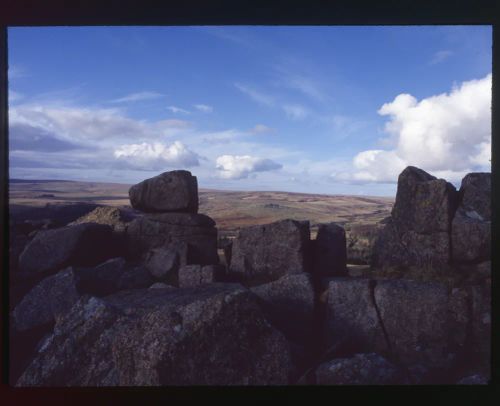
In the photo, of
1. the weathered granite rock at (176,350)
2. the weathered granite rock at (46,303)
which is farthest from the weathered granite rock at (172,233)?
the weathered granite rock at (176,350)

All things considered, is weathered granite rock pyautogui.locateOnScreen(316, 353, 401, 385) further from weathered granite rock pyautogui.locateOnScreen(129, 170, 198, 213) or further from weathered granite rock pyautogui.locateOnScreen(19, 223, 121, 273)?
weathered granite rock pyautogui.locateOnScreen(129, 170, 198, 213)

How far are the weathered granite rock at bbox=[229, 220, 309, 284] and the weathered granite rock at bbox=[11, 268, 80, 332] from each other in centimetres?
406

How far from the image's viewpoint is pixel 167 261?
40.7 ft

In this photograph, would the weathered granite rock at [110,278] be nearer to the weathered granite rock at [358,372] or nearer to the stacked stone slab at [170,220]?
the stacked stone slab at [170,220]

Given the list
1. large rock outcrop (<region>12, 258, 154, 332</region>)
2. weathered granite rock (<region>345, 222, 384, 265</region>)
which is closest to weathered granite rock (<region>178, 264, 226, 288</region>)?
large rock outcrop (<region>12, 258, 154, 332</region>)

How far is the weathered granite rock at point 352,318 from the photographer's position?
771 cm

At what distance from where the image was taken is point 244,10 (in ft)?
15.8

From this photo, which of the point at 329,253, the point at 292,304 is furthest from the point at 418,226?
the point at 292,304

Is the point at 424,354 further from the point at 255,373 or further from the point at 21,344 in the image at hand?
the point at 21,344

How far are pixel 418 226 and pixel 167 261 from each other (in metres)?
7.05

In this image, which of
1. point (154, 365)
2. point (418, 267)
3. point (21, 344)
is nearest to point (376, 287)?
point (418, 267)

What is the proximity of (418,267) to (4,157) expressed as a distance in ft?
31.9

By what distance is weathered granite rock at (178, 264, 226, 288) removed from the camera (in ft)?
36.0

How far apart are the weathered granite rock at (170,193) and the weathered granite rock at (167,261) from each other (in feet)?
5.59
